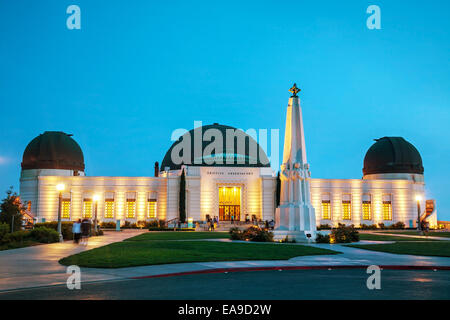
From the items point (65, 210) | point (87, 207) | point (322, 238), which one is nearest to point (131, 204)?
point (87, 207)

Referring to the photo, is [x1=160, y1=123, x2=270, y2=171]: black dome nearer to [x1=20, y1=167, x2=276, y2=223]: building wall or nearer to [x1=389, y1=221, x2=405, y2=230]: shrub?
[x1=20, y1=167, x2=276, y2=223]: building wall

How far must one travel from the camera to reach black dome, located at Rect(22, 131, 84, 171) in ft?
173

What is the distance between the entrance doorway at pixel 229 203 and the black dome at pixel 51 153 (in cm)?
1913

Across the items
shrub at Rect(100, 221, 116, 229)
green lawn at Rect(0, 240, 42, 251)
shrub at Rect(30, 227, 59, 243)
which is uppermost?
shrub at Rect(30, 227, 59, 243)

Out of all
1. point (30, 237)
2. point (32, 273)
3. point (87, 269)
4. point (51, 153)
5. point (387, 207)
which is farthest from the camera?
point (387, 207)

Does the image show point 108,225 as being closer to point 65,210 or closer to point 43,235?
point 65,210

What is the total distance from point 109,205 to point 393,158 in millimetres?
36304

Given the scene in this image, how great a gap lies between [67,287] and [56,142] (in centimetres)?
4908

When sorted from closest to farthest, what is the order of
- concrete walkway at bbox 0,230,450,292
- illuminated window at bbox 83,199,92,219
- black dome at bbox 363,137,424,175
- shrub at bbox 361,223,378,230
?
concrete walkway at bbox 0,230,450,292 < illuminated window at bbox 83,199,92,219 < shrub at bbox 361,223,378,230 < black dome at bbox 363,137,424,175

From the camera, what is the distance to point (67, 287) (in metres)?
8.56

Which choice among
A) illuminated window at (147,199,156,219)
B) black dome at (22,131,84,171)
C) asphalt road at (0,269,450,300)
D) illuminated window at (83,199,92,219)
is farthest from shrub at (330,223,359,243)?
black dome at (22,131,84,171)

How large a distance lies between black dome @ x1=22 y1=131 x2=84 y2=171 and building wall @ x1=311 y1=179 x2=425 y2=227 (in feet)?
99.3

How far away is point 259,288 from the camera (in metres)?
8.73

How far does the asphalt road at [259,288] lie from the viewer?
7.75 metres
